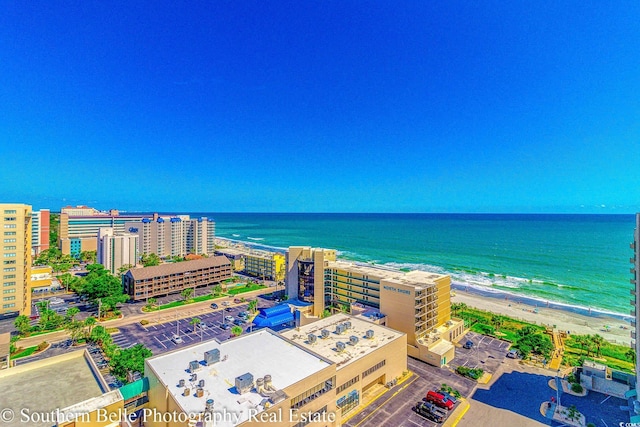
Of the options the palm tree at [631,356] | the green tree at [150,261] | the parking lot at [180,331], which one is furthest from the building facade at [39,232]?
the palm tree at [631,356]

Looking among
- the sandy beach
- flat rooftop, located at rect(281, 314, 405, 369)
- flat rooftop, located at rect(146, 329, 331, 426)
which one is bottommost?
the sandy beach

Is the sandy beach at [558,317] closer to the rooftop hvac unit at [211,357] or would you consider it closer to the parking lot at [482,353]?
the parking lot at [482,353]

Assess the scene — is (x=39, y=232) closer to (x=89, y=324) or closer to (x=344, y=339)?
(x=89, y=324)

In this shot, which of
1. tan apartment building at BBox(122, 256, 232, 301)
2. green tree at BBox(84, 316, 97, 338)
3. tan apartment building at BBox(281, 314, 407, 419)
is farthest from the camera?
tan apartment building at BBox(122, 256, 232, 301)

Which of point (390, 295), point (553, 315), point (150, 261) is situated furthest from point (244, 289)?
point (553, 315)

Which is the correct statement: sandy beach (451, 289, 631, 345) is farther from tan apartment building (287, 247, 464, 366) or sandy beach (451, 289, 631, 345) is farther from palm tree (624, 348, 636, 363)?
tan apartment building (287, 247, 464, 366)

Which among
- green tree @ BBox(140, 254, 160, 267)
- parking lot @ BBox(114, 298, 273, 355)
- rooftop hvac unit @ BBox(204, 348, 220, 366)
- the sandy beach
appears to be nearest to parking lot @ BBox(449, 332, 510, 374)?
the sandy beach
